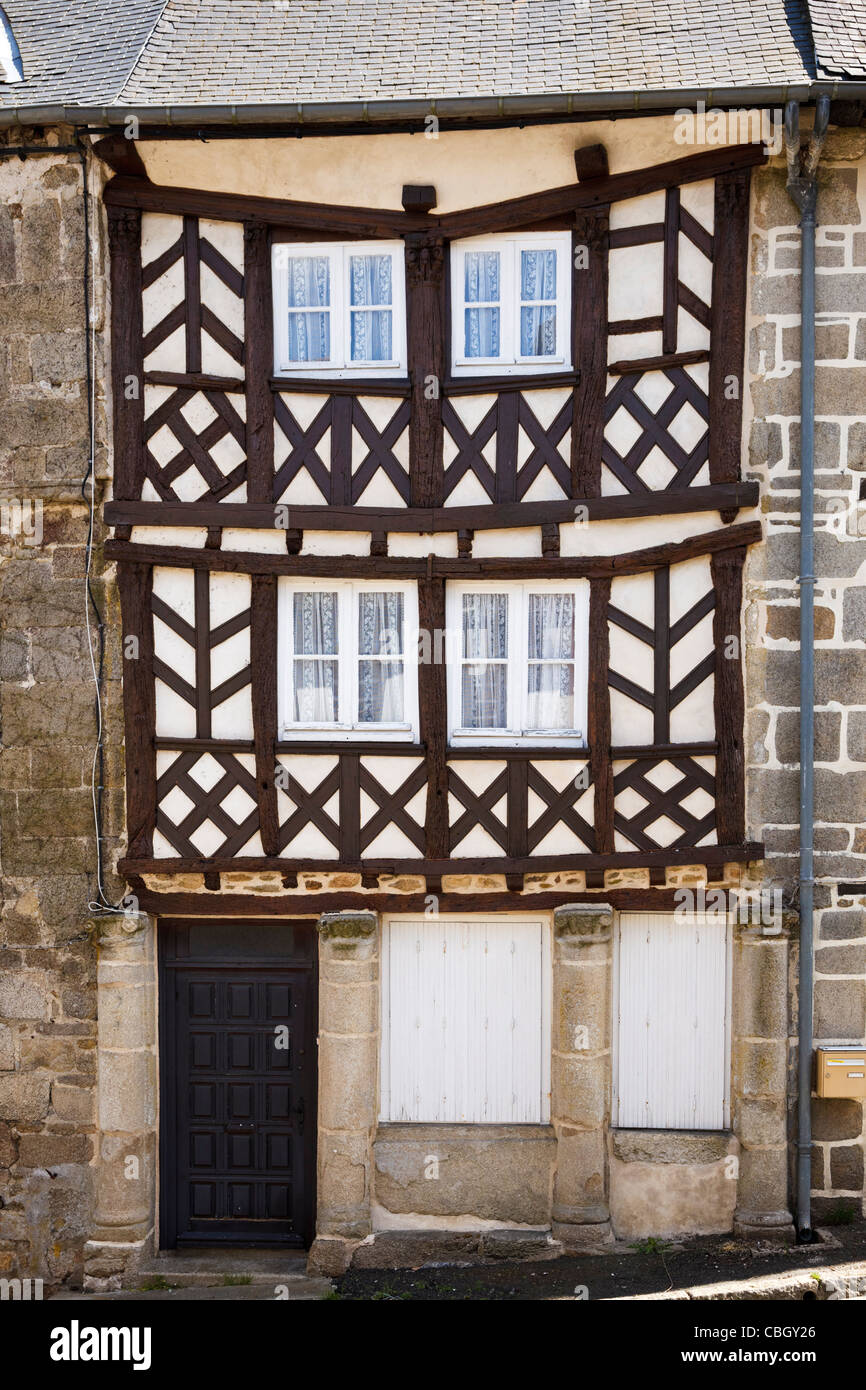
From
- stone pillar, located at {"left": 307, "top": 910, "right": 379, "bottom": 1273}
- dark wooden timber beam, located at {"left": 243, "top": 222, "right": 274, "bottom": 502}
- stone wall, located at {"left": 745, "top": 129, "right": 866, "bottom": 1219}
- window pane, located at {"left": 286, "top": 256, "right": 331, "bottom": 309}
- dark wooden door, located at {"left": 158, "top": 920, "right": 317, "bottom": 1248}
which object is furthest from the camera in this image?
dark wooden door, located at {"left": 158, "top": 920, "right": 317, "bottom": 1248}

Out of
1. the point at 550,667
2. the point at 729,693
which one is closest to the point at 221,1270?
the point at 550,667

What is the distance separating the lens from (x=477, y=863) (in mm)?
7066

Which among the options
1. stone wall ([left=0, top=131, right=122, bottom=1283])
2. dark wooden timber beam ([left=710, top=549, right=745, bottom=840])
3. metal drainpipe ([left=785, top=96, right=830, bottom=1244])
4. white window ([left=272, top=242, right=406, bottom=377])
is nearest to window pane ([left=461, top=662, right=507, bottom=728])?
dark wooden timber beam ([left=710, top=549, right=745, bottom=840])

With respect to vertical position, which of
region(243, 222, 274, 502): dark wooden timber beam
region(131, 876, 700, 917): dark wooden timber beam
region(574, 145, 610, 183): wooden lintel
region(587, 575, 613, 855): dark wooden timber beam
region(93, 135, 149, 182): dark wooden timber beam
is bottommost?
region(131, 876, 700, 917): dark wooden timber beam

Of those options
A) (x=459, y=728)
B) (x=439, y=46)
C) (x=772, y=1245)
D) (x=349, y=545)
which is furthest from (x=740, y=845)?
(x=439, y=46)

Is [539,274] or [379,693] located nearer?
[539,274]

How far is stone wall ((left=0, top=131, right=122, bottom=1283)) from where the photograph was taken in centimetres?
712

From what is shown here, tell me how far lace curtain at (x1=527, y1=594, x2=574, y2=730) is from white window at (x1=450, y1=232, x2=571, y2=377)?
1601mm

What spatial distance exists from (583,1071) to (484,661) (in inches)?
109

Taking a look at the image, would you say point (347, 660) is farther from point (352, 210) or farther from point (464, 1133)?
point (464, 1133)

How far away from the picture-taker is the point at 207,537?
7.05 metres

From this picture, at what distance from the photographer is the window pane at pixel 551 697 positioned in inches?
284

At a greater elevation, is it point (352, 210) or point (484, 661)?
point (352, 210)

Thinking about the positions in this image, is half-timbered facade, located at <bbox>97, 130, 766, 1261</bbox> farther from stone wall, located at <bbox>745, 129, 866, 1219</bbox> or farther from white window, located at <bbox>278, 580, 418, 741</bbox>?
stone wall, located at <bbox>745, 129, 866, 1219</bbox>
